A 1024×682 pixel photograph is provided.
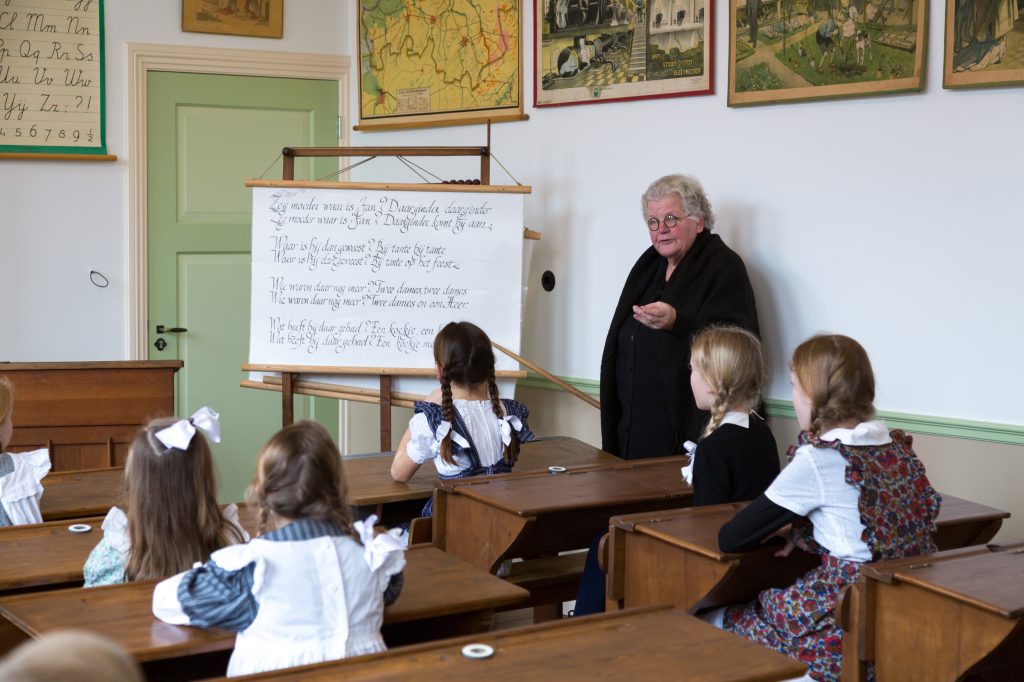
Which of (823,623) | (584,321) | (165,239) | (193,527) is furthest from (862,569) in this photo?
(165,239)

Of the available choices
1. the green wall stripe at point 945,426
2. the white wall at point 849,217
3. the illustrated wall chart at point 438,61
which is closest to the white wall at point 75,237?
the illustrated wall chart at point 438,61

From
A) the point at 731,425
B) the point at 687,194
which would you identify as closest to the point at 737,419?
the point at 731,425

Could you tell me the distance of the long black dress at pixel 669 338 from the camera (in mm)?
3838

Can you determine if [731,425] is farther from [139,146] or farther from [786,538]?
[139,146]

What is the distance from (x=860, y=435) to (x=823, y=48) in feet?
6.61

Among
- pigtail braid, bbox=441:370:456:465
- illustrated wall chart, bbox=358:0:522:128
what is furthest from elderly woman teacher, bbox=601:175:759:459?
illustrated wall chart, bbox=358:0:522:128

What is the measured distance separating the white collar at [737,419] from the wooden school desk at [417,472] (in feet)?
2.18

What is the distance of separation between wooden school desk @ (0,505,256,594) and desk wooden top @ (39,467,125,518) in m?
0.25

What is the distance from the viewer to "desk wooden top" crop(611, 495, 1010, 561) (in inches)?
91.8

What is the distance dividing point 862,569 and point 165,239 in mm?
4204

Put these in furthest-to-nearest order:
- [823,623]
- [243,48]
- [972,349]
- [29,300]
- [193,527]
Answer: [243,48]
[29,300]
[972,349]
[823,623]
[193,527]

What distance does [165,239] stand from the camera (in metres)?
5.48

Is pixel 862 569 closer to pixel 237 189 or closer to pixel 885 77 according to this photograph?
pixel 885 77

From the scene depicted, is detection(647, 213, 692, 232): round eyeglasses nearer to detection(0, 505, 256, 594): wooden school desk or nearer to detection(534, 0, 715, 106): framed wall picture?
detection(534, 0, 715, 106): framed wall picture
